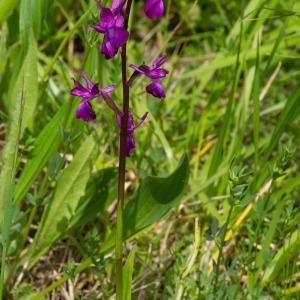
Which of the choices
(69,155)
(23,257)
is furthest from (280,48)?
(23,257)

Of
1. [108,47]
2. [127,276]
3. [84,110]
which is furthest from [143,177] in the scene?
[108,47]

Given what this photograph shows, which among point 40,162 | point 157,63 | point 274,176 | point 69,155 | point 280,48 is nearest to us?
point 157,63

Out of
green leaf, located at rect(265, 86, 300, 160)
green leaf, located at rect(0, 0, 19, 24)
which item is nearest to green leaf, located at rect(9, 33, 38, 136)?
green leaf, located at rect(0, 0, 19, 24)

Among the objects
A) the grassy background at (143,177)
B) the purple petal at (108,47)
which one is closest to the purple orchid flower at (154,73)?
the purple petal at (108,47)

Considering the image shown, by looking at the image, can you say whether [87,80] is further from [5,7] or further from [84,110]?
[5,7]

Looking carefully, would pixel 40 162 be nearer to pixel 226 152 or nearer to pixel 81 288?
pixel 81 288

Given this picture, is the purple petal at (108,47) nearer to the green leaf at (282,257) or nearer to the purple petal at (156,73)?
the purple petal at (156,73)

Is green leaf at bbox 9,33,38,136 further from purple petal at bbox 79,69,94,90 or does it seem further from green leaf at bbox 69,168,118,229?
purple petal at bbox 79,69,94,90
